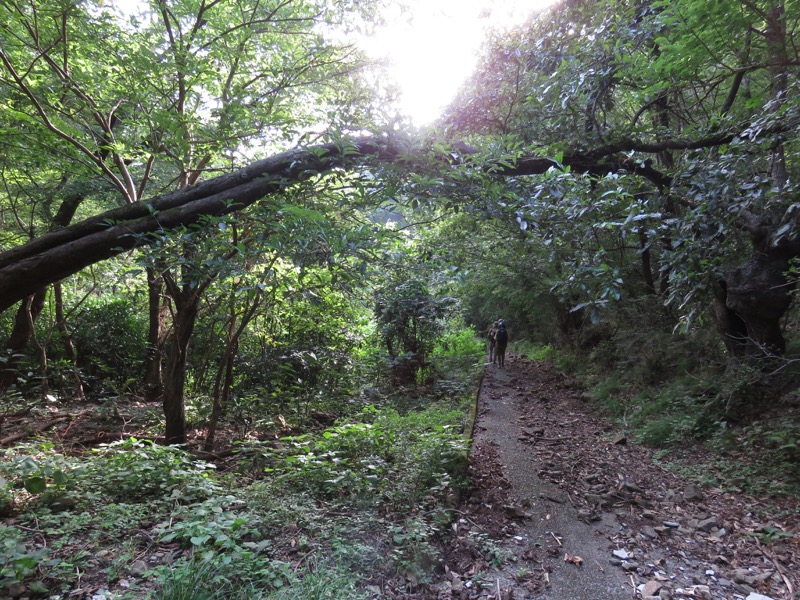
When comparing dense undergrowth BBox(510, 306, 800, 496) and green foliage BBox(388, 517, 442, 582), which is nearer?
green foliage BBox(388, 517, 442, 582)

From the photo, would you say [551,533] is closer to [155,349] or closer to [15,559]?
[15,559]

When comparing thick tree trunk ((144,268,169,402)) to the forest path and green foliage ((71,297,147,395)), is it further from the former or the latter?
the forest path

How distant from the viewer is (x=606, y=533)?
3889 mm

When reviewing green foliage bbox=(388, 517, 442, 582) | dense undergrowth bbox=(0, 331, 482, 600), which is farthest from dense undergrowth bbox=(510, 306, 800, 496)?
green foliage bbox=(388, 517, 442, 582)

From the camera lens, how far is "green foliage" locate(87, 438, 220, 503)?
348 cm

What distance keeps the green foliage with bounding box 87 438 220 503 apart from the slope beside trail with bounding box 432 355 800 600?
2199 millimetres

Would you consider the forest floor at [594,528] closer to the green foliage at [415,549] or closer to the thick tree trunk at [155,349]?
the green foliage at [415,549]

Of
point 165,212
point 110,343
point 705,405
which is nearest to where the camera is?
point 165,212

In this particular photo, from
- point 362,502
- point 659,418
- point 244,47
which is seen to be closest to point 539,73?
point 244,47

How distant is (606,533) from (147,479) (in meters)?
4.28

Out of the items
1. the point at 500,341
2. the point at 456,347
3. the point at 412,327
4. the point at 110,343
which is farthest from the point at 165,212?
the point at 456,347

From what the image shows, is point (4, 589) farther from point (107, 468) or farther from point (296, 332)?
point (296, 332)

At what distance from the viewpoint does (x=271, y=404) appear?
7.50 metres

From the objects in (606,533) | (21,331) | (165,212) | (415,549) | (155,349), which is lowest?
(606,533)
